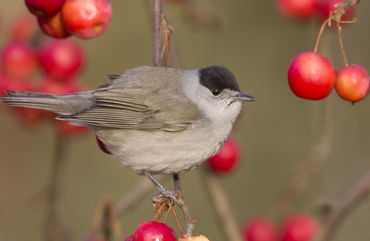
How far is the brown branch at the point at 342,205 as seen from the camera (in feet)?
14.5

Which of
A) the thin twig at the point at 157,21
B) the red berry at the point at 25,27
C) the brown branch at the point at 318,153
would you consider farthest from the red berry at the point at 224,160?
the red berry at the point at 25,27

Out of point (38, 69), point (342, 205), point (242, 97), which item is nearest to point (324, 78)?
point (342, 205)

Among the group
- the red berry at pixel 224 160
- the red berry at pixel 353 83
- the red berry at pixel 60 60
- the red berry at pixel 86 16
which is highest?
the red berry at pixel 60 60

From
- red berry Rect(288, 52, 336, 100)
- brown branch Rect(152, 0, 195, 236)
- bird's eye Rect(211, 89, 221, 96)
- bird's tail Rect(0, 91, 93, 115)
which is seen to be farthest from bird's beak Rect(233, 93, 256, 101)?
red berry Rect(288, 52, 336, 100)

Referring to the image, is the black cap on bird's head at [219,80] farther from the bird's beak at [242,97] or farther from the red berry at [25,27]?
the red berry at [25,27]

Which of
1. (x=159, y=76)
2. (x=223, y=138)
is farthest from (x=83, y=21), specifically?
(x=223, y=138)

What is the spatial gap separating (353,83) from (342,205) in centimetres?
103

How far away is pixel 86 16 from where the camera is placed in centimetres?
405

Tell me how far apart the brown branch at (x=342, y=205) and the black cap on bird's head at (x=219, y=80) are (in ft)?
2.53

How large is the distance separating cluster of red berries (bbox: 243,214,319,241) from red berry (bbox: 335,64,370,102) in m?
2.04

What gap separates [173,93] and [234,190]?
4.89 meters

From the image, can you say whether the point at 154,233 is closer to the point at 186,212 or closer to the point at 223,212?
the point at 186,212

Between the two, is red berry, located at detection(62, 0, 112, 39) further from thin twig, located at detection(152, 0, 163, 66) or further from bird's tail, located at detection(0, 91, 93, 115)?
bird's tail, located at detection(0, 91, 93, 115)

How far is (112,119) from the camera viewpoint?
4871 millimetres
